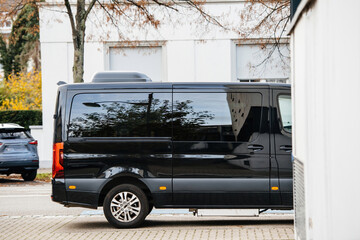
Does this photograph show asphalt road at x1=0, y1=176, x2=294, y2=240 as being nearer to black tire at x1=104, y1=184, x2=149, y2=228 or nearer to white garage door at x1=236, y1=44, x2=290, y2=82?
black tire at x1=104, y1=184, x2=149, y2=228

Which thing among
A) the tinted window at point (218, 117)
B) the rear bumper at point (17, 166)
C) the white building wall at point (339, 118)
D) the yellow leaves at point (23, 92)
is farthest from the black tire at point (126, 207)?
the yellow leaves at point (23, 92)

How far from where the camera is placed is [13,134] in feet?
64.0

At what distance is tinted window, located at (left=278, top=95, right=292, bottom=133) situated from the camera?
9.63m

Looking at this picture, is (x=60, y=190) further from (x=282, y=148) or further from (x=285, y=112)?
(x=285, y=112)

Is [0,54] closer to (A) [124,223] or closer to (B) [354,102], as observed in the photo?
(A) [124,223]

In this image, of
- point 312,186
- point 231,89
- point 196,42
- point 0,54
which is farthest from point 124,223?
point 0,54

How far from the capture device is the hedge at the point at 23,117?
3244cm

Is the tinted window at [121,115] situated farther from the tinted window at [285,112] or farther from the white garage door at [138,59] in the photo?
the white garage door at [138,59]

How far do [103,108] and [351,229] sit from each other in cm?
630

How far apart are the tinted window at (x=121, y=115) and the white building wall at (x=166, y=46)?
14.9 m

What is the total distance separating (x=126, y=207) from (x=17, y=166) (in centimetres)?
1012

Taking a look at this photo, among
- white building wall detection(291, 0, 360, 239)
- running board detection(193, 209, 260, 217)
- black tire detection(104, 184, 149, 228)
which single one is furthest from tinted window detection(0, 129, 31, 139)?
white building wall detection(291, 0, 360, 239)

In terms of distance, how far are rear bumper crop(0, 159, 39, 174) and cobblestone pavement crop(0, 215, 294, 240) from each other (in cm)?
759

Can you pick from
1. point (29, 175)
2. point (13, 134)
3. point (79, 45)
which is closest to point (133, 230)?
point (13, 134)
